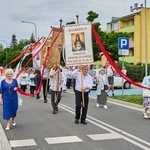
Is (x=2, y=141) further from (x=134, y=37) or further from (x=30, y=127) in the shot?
(x=134, y=37)

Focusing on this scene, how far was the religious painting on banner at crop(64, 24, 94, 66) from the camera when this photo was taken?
11.0m

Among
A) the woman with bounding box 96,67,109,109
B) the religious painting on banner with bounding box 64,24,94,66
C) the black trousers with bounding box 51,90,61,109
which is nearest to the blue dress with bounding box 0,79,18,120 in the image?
the religious painting on banner with bounding box 64,24,94,66

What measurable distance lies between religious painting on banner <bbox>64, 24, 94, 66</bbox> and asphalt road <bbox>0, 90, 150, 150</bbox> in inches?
72.9

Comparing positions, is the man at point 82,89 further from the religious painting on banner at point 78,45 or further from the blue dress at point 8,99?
the blue dress at point 8,99

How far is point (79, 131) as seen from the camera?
940 cm

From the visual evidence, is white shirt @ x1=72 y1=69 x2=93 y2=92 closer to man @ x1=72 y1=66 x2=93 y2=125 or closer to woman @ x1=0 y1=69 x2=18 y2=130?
man @ x1=72 y1=66 x2=93 y2=125

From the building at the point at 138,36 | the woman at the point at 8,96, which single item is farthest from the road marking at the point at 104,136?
the building at the point at 138,36

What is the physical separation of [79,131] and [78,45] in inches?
113

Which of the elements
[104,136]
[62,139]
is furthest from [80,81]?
[62,139]

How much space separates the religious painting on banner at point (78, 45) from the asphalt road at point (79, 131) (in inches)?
72.9

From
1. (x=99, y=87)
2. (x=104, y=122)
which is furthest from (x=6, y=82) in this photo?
(x=99, y=87)

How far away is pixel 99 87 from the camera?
15.5m

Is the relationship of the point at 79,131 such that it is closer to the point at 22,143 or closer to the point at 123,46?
the point at 22,143

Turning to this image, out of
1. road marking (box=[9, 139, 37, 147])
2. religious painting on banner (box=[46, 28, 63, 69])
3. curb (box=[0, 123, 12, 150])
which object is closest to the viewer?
curb (box=[0, 123, 12, 150])
